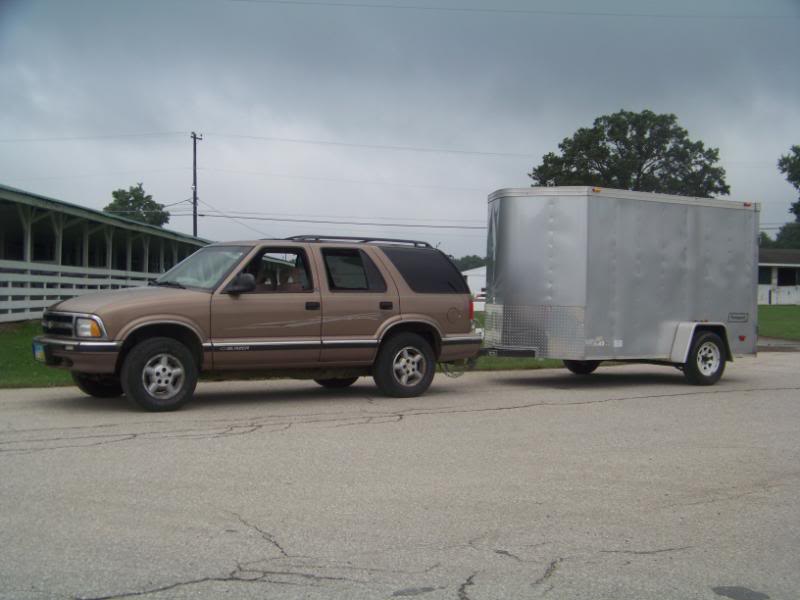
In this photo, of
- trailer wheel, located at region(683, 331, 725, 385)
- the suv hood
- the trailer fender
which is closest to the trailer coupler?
the trailer fender

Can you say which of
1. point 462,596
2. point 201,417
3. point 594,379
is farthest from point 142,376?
point 594,379

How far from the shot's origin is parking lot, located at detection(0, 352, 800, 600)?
432 centimetres

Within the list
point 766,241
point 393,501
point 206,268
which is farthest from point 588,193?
point 766,241

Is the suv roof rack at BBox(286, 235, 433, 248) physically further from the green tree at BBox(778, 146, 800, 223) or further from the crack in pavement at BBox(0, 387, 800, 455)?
the green tree at BBox(778, 146, 800, 223)

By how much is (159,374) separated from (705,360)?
Answer: 8449mm

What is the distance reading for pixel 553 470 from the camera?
22.6 ft

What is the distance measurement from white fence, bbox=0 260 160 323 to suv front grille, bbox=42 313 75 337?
12.1 m

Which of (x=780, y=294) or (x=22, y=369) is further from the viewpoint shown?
(x=780, y=294)

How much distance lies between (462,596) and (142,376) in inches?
230

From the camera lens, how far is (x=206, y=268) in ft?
33.0

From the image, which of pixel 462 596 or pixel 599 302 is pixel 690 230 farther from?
pixel 462 596

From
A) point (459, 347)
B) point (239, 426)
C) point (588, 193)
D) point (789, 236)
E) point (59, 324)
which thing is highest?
point (789, 236)

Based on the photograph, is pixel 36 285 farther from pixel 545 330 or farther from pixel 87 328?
pixel 545 330

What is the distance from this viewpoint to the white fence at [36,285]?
20767 mm
